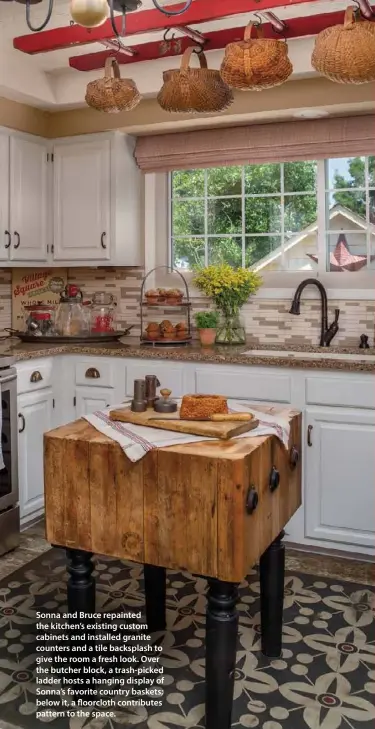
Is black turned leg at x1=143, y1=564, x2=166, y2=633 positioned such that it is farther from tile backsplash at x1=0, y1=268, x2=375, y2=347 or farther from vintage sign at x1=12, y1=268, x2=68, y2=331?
Answer: vintage sign at x1=12, y1=268, x2=68, y2=331

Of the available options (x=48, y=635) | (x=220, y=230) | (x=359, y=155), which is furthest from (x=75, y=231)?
(x=48, y=635)

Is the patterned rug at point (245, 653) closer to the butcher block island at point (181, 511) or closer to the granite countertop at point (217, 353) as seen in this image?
the butcher block island at point (181, 511)

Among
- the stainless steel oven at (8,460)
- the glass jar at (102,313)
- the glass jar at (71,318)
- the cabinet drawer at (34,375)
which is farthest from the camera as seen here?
the glass jar at (102,313)

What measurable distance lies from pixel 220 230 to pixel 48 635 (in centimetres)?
274

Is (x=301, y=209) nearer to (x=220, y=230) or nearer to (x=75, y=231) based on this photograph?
(x=220, y=230)

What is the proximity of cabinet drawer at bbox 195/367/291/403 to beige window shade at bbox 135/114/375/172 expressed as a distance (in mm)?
1383

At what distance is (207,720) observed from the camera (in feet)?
6.46

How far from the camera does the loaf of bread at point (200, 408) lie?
2.10 metres

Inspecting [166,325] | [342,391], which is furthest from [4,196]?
[342,391]

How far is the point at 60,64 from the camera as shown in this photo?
3.94 meters

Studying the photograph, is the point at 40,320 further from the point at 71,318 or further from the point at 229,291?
the point at 229,291

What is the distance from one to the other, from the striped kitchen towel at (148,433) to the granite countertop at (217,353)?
3.57 feet

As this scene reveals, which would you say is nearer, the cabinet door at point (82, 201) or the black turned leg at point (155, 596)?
the black turned leg at point (155, 596)

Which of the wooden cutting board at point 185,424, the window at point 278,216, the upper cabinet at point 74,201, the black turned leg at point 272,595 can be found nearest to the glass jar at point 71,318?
the upper cabinet at point 74,201
